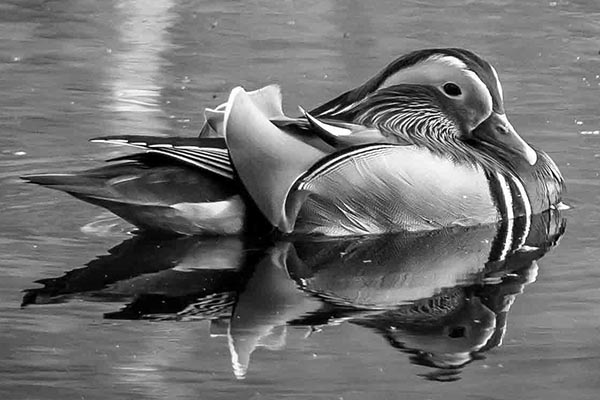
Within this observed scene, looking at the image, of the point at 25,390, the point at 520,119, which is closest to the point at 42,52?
the point at 520,119

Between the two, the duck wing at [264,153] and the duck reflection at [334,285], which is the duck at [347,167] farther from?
the duck reflection at [334,285]

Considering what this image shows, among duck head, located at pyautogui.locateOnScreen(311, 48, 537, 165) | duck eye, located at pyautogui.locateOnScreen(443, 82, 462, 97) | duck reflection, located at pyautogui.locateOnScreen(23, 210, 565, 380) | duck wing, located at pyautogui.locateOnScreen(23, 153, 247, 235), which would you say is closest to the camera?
duck reflection, located at pyautogui.locateOnScreen(23, 210, 565, 380)

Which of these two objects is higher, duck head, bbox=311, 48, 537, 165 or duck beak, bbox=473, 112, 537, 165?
duck head, bbox=311, 48, 537, 165

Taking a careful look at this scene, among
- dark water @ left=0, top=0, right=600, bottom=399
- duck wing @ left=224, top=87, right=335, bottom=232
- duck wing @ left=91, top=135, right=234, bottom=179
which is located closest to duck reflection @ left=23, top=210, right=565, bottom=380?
dark water @ left=0, top=0, right=600, bottom=399

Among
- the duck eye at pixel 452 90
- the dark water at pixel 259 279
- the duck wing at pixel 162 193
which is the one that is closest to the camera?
the dark water at pixel 259 279

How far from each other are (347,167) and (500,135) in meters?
1.01

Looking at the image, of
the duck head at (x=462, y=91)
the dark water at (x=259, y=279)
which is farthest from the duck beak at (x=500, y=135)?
Answer: the dark water at (x=259, y=279)

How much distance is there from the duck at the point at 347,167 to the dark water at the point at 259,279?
0.14 m

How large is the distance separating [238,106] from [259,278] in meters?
0.75

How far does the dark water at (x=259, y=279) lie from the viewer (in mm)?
5531

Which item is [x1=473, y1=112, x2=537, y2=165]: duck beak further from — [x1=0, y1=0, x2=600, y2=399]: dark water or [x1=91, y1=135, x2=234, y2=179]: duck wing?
[x1=91, y1=135, x2=234, y2=179]: duck wing

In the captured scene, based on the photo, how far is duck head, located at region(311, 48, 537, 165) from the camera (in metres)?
7.69

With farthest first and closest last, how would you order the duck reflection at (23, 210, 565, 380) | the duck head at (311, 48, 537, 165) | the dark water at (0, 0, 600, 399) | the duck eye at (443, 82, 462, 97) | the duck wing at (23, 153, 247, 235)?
1. the duck eye at (443, 82, 462, 97)
2. the duck head at (311, 48, 537, 165)
3. the duck wing at (23, 153, 247, 235)
4. the duck reflection at (23, 210, 565, 380)
5. the dark water at (0, 0, 600, 399)

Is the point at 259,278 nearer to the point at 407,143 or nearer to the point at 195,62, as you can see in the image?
the point at 407,143
